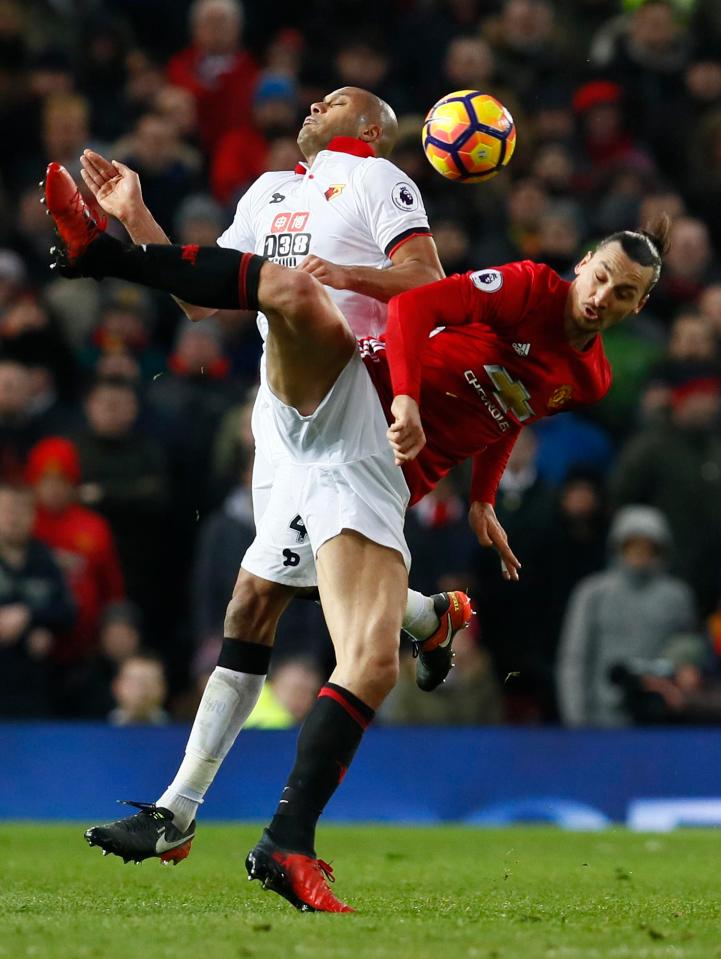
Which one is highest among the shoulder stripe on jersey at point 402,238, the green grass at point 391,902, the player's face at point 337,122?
the player's face at point 337,122

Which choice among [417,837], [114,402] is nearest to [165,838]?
[417,837]

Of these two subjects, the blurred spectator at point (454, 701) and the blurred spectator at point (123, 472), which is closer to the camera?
the blurred spectator at point (454, 701)

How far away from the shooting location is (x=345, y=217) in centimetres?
620

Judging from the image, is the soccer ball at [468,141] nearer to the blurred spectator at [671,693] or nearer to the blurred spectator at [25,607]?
the blurred spectator at [25,607]

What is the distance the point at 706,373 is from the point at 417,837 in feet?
13.1

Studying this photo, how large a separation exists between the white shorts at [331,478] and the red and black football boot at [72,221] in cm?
73

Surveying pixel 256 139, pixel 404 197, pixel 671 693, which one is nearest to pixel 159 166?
pixel 256 139

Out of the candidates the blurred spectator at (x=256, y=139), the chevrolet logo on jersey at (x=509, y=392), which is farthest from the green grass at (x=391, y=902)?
the blurred spectator at (x=256, y=139)

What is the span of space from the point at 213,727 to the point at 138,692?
175 inches

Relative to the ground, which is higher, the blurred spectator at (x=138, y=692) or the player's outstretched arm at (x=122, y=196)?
the player's outstretched arm at (x=122, y=196)

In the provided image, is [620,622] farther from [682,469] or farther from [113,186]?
[113,186]

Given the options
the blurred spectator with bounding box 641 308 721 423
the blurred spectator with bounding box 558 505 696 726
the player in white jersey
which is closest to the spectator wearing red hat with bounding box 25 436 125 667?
the blurred spectator with bounding box 558 505 696 726

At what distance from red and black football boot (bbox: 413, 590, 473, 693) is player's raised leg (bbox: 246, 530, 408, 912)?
126cm

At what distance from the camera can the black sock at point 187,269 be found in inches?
222
